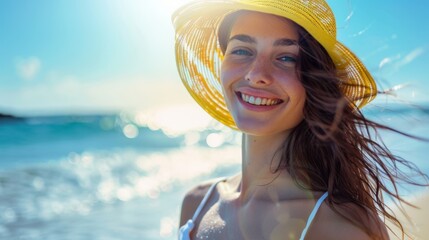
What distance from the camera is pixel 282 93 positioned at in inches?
91.0

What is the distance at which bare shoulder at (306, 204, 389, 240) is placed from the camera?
6.83 feet

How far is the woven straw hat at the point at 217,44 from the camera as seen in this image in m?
2.25

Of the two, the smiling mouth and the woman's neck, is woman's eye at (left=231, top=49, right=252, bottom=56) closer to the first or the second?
the smiling mouth

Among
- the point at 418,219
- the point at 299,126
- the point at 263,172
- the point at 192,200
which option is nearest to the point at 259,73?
the point at 299,126

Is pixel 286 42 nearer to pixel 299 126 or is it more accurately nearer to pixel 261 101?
pixel 261 101

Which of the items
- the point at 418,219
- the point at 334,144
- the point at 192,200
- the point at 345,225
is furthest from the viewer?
the point at 418,219

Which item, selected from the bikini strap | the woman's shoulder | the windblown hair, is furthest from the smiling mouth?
the woman's shoulder

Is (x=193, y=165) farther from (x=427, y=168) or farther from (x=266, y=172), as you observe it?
(x=266, y=172)

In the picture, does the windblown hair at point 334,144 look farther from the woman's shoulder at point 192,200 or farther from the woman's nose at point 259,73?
the woman's shoulder at point 192,200

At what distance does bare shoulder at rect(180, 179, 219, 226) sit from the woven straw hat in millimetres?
456

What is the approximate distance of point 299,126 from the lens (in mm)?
2492

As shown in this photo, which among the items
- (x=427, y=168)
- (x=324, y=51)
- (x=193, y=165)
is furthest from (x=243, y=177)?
(x=193, y=165)

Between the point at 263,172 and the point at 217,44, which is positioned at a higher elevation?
the point at 217,44

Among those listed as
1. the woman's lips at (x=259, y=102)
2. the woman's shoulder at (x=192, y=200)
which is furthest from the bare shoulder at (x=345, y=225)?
the woman's shoulder at (x=192, y=200)
